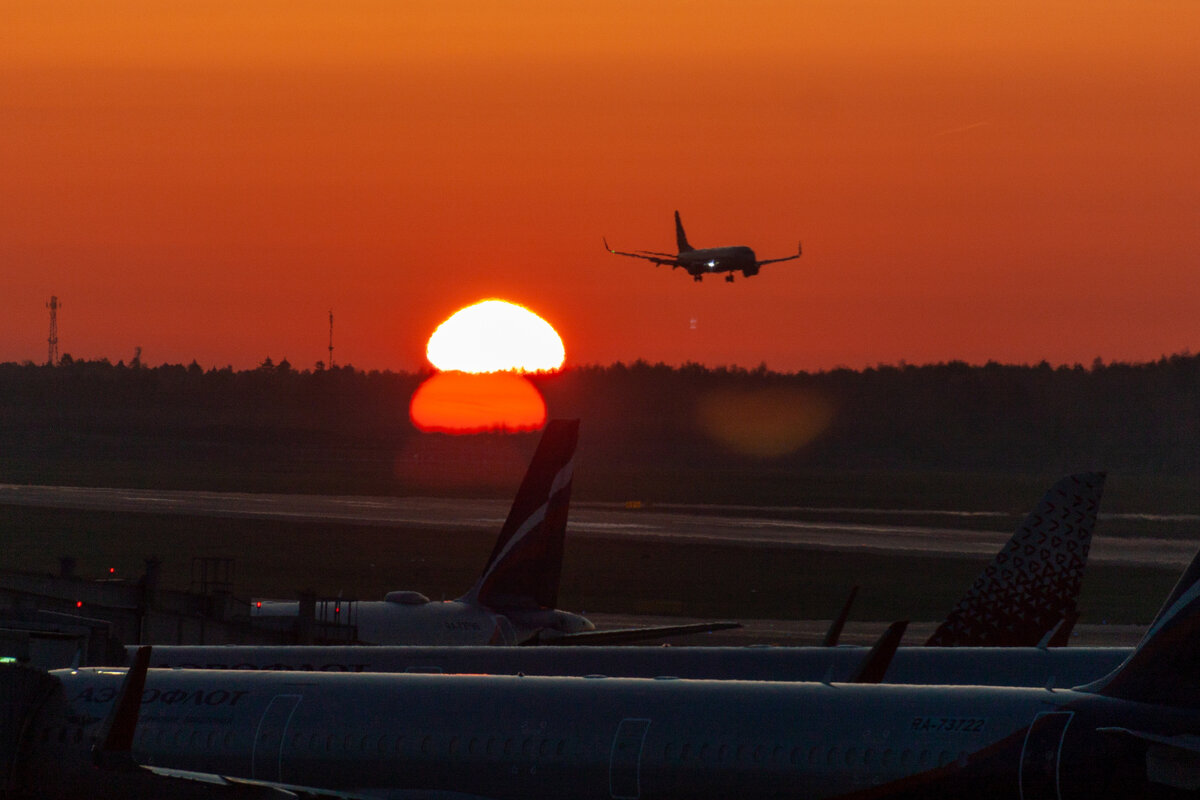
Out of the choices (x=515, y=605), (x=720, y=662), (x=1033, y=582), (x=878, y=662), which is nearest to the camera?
(x=878, y=662)

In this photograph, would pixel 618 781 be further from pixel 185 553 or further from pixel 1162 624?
pixel 185 553

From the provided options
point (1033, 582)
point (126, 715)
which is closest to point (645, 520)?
point (1033, 582)

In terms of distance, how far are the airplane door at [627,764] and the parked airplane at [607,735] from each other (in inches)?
0.7

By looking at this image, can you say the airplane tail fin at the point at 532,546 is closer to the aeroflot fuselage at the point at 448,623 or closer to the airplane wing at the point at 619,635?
the aeroflot fuselage at the point at 448,623

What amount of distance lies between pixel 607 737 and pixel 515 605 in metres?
20.6

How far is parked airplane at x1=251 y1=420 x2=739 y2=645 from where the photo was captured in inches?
1619

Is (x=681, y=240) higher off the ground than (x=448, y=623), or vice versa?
(x=681, y=240)

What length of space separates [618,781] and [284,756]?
4847 millimetres

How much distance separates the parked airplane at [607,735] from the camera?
1917 cm

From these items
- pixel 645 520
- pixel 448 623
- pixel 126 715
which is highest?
pixel 645 520

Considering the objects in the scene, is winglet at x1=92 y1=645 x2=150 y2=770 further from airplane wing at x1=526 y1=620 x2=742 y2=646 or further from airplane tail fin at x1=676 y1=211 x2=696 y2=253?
airplane tail fin at x1=676 y1=211 x2=696 y2=253

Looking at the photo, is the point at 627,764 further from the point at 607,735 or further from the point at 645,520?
the point at 645,520

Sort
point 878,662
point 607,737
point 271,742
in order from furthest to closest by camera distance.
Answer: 1. point 878,662
2. point 271,742
3. point 607,737

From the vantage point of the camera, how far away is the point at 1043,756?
1916 centimetres
